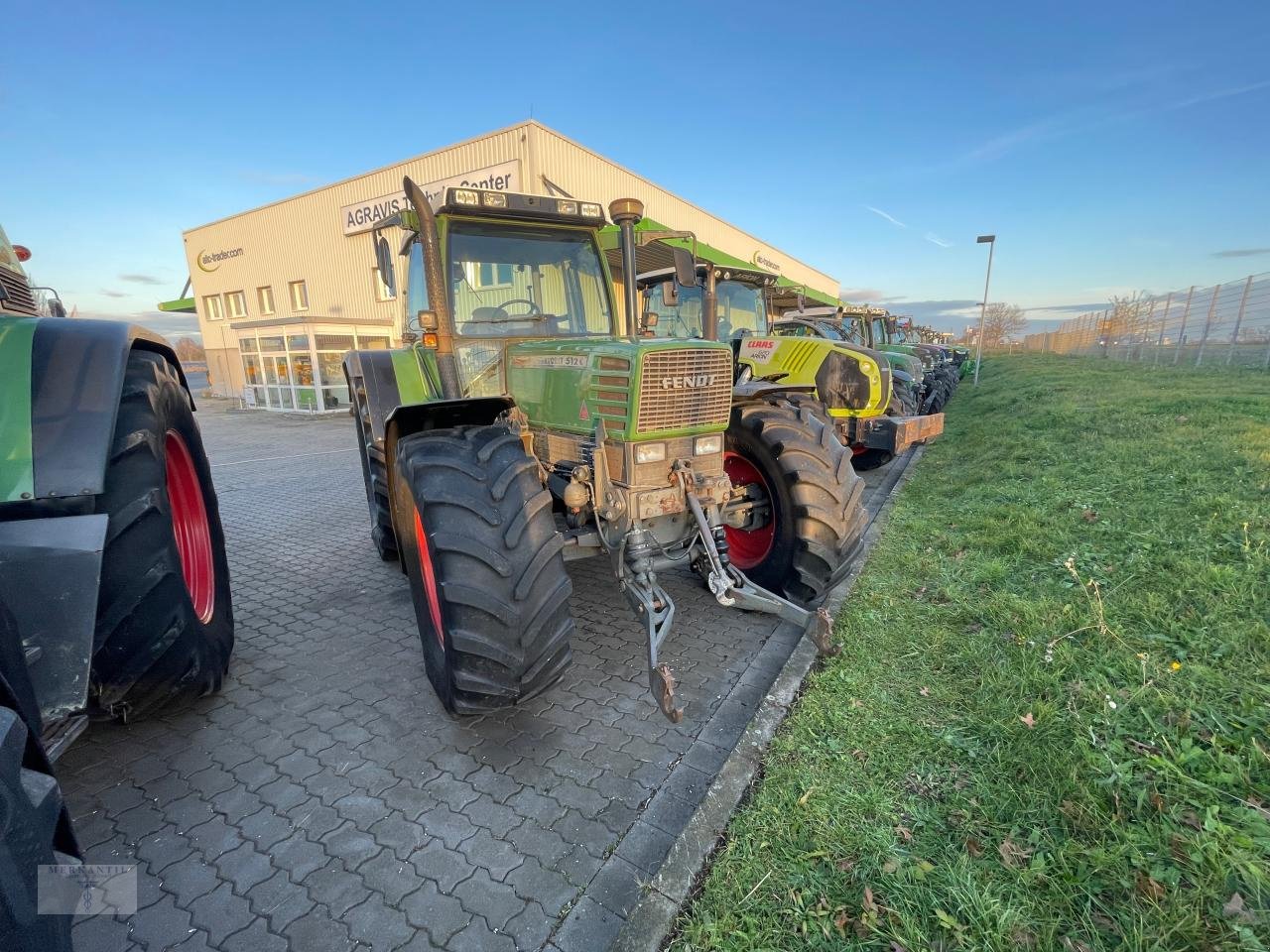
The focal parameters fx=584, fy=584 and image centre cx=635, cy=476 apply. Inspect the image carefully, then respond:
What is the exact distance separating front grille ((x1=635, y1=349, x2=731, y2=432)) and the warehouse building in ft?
33.6

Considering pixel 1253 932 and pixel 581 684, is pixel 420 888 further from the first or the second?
pixel 1253 932

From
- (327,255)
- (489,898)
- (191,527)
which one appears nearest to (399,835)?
(489,898)

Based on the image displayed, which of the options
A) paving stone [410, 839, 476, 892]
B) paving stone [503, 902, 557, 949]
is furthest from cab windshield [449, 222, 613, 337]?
paving stone [503, 902, 557, 949]

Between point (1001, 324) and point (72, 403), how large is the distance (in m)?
65.1

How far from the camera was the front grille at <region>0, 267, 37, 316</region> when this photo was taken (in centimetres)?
302

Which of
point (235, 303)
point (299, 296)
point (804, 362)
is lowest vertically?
point (804, 362)

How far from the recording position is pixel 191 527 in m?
3.26

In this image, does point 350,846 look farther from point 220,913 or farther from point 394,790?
point 220,913

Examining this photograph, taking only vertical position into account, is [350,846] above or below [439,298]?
below

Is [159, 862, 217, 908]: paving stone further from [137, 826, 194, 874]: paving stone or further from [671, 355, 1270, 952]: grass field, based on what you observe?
[671, 355, 1270, 952]: grass field

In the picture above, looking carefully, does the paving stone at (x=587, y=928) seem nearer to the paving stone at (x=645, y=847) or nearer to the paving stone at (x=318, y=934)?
the paving stone at (x=645, y=847)

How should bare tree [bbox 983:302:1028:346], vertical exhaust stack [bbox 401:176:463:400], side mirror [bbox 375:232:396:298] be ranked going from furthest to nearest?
bare tree [bbox 983:302:1028:346]
side mirror [bbox 375:232:396:298]
vertical exhaust stack [bbox 401:176:463:400]

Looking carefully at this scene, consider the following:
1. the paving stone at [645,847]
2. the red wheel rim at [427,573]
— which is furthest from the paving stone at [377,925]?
the red wheel rim at [427,573]

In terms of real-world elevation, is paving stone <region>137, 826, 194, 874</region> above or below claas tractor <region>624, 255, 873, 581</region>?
below
